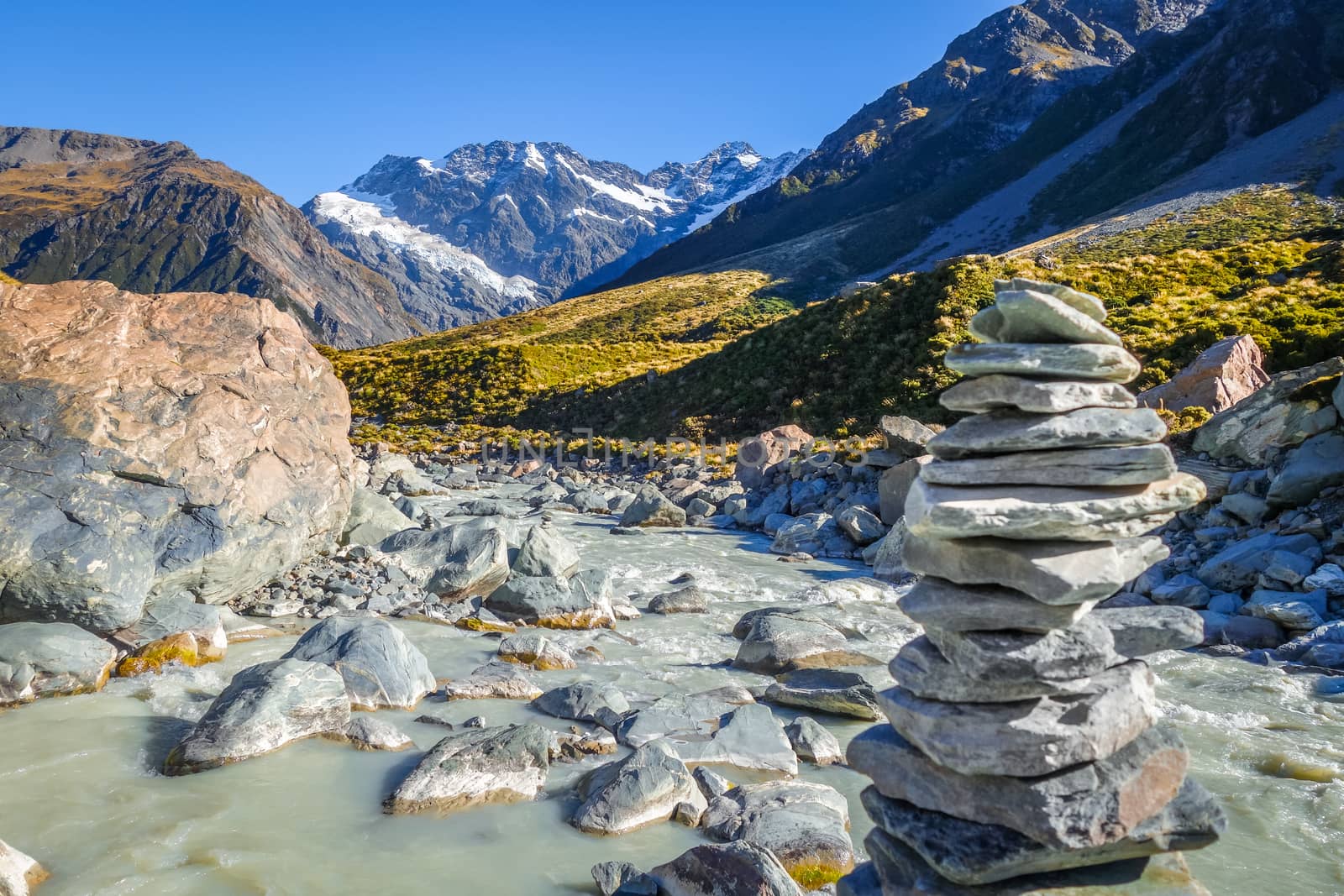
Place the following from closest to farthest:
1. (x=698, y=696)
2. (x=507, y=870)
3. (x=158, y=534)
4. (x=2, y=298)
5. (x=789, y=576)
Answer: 1. (x=507, y=870)
2. (x=698, y=696)
3. (x=158, y=534)
4. (x=2, y=298)
5. (x=789, y=576)

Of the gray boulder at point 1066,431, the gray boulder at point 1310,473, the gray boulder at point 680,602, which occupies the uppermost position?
the gray boulder at point 1066,431

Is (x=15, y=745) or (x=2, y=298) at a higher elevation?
(x=2, y=298)

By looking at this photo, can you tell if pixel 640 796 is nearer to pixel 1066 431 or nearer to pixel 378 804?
pixel 378 804

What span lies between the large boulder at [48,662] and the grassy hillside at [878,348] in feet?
91.9

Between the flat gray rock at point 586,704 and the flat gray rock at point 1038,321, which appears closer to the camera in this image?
the flat gray rock at point 1038,321

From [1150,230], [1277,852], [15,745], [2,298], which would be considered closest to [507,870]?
[15,745]

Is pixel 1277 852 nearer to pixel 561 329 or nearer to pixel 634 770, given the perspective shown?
pixel 634 770

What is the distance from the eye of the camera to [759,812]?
21.1 ft

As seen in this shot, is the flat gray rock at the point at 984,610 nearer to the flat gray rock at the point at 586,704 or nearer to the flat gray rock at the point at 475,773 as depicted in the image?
the flat gray rock at the point at 475,773

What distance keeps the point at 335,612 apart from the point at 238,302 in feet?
20.4

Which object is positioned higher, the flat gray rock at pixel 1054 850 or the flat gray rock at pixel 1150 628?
the flat gray rock at pixel 1150 628

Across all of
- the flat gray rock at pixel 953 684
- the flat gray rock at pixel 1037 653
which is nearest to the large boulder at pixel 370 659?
the flat gray rock at pixel 953 684

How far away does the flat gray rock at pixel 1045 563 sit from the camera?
4715 mm

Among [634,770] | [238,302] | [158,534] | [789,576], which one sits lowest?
[789,576]
